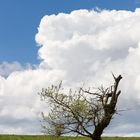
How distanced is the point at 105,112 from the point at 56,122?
13.4 feet

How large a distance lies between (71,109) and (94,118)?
6.61 ft

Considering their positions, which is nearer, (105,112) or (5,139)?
(105,112)

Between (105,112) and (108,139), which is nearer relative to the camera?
(105,112)

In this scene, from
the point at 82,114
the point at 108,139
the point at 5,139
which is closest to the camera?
the point at 82,114

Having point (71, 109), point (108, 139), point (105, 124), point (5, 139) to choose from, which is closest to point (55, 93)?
point (71, 109)

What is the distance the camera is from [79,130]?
146ft

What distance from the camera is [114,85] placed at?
146ft

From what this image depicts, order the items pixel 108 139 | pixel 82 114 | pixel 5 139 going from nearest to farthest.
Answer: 1. pixel 82 114
2. pixel 5 139
3. pixel 108 139

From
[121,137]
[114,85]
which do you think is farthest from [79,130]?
[121,137]

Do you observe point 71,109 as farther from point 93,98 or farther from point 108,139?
point 108,139

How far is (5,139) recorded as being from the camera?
59.3 m

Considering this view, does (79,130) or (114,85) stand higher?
(114,85)

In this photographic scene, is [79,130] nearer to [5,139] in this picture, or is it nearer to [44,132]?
[44,132]

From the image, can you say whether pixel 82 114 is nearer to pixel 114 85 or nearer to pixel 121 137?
pixel 114 85
